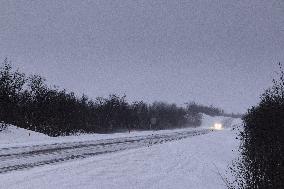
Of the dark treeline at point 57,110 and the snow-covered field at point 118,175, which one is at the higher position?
the dark treeline at point 57,110

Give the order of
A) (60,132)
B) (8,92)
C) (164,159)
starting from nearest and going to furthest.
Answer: (164,159) → (8,92) → (60,132)

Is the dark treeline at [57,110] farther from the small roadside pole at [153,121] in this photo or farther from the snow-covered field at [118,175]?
the snow-covered field at [118,175]

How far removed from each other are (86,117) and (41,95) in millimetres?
7936

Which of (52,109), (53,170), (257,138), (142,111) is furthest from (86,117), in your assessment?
(53,170)

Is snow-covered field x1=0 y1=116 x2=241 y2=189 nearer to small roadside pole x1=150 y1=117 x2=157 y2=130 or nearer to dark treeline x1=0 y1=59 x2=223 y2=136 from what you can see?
dark treeline x1=0 y1=59 x2=223 y2=136

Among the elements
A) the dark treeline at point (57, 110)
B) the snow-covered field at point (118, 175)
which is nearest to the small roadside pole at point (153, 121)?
the dark treeline at point (57, 110)

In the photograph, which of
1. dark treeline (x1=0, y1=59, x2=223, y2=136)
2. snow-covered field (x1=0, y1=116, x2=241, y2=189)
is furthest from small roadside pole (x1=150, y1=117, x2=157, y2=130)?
snow-covered field (x1=0, y1=116, x2=241, y2=189)

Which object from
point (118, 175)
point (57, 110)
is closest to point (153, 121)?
point (57, 110)

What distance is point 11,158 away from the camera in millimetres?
13250

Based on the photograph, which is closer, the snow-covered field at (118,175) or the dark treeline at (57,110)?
the snow-covered field at (118,175)

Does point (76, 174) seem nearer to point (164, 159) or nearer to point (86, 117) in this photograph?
point (164, 159)

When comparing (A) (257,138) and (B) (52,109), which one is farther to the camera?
(B) (52,109)

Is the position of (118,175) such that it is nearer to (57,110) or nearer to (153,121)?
(57,110)

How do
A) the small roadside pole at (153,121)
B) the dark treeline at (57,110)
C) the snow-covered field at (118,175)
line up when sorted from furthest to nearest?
1. the small roadside pole at (153,121)
2. the dark treeline at (57,110)
3. the snow-covered field at (118,175)
